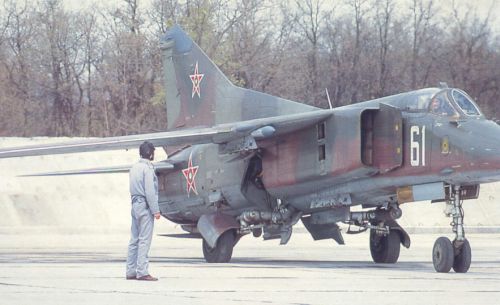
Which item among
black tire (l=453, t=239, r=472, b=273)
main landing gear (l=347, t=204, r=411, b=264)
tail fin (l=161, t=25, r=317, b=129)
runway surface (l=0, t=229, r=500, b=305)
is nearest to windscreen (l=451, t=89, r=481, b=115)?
black tire (l=453, t=239, r=472, b=273)

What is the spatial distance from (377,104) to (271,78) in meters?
35.7

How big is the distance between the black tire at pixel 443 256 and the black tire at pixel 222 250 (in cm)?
436

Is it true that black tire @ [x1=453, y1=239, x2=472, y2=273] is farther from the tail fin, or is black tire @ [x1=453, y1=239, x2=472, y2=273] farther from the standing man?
the tail fin

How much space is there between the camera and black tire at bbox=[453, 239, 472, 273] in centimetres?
1645

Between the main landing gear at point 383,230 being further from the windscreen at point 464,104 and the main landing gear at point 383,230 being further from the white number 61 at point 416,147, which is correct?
the windscreen at point 464,104

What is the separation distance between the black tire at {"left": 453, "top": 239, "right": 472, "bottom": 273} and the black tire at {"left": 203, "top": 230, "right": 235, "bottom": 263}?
455 cm

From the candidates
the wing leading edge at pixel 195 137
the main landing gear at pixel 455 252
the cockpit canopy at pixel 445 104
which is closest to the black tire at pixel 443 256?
the main landing gear at pixel 455 252

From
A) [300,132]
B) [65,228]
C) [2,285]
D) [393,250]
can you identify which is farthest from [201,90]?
[65,228]

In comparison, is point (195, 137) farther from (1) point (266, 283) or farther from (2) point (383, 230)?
(1) point (266, 283)

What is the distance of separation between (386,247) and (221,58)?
109 ft

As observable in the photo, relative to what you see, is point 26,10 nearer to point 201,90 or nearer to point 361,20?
point 361,20

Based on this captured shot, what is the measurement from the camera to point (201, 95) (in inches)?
874

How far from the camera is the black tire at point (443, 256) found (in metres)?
16.3

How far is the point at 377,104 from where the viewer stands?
17.8 meters
